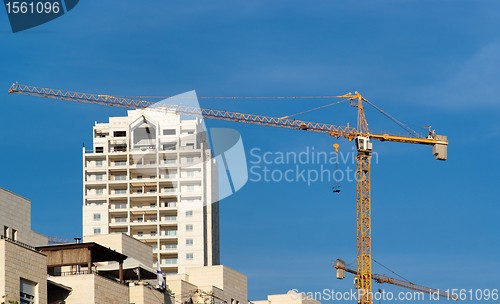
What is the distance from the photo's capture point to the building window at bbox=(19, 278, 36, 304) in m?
95.9

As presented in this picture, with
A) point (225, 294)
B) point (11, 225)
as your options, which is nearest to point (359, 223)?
point (225, 294)

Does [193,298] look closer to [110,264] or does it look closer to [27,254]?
[110,264]

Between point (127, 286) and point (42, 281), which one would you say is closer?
point (42, 281)

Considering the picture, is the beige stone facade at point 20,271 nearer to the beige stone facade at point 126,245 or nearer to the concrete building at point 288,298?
the beige stone facade at point 126,245

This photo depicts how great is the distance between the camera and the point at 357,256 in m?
197

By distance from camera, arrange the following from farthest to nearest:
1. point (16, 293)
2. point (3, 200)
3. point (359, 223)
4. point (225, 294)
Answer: point (359, 223)
point (225, 294)
point (3, 200)
point (16, 293)

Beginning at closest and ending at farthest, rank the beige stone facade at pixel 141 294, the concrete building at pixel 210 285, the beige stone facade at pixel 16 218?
the beige stone facade at pixel 16 218 → the beige stone facade at pixel 141 294 → the concrete building at pixel 210 285

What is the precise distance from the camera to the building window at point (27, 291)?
95887 millimetres

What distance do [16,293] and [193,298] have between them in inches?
1445

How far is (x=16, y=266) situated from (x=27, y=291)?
2.40 meters

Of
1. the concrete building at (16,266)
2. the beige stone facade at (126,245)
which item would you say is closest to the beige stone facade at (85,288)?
the concrete building at (16,266)

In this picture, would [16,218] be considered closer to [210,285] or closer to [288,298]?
[210,285]

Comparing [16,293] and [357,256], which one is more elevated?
[357,256]

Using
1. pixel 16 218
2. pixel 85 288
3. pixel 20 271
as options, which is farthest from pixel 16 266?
pixel 16 218
